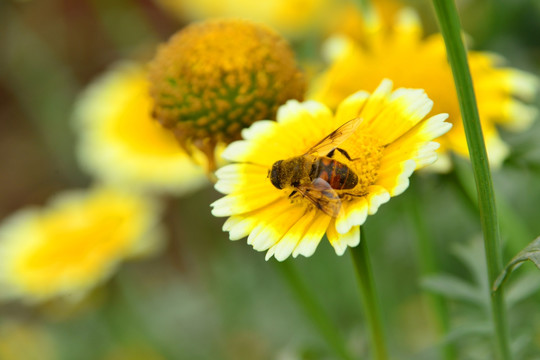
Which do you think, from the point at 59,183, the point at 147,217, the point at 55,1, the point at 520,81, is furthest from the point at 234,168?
the point at 55,1

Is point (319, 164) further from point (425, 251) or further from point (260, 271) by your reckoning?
point (260, 271)

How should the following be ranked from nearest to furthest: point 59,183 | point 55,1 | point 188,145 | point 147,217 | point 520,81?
1. point 188,145
2. point 520,81
3. point 147,217
4. point 59,183
5. point 55,1

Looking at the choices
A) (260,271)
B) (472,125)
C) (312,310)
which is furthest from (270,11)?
(472,125)

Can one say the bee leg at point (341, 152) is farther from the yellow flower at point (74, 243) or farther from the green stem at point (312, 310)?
the yellow flower at point (74, 243)

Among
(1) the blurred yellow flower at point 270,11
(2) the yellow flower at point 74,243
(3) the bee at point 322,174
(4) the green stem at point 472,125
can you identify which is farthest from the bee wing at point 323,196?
(1) the blurred yellow flower at point 270,11

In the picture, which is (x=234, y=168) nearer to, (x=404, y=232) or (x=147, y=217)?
(x=147, y=217)
